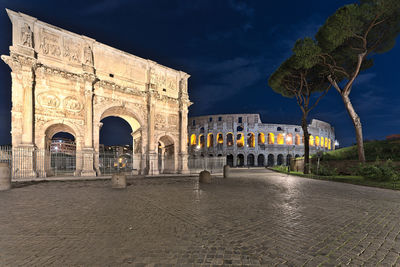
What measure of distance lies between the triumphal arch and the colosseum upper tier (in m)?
24.0

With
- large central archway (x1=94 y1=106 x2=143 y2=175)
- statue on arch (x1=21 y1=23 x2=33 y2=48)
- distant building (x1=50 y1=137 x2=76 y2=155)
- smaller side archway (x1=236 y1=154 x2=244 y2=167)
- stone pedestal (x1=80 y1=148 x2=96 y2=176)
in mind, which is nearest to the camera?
statue on arch (x1=21 y1=23 x2=33 y2=48)

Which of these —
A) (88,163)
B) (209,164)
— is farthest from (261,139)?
(88,163)

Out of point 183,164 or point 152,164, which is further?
point 183,164

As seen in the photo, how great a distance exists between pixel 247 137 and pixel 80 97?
127 feet

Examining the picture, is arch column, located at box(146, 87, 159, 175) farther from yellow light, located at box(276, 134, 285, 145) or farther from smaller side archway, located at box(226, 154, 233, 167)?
yellow light, located at box(276, 134, 285, 145)

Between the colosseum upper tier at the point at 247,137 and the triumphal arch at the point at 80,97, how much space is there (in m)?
24.0

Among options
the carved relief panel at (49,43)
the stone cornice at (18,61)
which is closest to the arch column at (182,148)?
the carved relief panel at (49,43)

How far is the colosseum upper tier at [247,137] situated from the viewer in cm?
4512

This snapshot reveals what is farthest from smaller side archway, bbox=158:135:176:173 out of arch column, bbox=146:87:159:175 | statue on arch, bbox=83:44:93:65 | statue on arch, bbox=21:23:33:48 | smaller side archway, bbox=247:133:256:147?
smaller side archway, bbox=247:133:256:147

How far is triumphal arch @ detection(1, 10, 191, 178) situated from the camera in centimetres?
1390

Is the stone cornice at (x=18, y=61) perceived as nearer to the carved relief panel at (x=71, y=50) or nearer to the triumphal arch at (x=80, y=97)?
the triumphal arch at (x=80, y=97)

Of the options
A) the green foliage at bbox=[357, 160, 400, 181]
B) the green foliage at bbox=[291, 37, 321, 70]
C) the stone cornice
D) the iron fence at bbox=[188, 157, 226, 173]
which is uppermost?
the green foliage at bbox=[291, 37, 321, 70]

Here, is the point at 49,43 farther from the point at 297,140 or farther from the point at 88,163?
the point at 297,140

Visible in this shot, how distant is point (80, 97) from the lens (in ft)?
54.4
